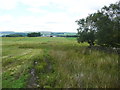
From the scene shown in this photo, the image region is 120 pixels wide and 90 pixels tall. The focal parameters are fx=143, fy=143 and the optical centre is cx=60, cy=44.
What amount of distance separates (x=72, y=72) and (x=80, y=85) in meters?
2.05

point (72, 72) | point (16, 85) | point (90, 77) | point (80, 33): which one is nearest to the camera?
point (16, 85)

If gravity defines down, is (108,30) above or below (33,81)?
above

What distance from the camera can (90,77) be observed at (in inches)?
332

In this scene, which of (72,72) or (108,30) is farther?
(108,30)

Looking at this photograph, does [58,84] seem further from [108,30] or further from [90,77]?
[108,30]

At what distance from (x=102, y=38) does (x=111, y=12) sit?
425 centimetres

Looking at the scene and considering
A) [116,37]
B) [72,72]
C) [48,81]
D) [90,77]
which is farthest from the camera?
[116,37]

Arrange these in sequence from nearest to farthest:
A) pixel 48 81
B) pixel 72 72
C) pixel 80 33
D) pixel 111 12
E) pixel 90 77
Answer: pixel 48 81 → pixel 90 77 → pixel 72 72 → pixel 111 12 → pixel 80 33

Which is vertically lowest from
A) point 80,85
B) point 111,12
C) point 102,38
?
point 80,85

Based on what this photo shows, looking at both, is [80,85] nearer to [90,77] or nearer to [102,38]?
[90,77]

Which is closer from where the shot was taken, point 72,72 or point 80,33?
point 72,72

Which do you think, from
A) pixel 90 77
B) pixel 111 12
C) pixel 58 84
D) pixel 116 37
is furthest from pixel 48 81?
pixel 111 12

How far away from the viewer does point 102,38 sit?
2242cm

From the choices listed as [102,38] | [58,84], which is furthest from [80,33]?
[58,84]
